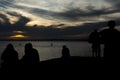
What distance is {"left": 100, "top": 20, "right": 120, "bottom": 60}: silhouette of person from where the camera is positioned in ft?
31.9

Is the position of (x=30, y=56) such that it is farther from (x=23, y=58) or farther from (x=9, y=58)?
(x=9, y=58)

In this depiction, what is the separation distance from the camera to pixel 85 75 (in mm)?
10500

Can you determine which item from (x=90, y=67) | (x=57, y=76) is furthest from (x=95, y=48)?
(x=57, y=76)

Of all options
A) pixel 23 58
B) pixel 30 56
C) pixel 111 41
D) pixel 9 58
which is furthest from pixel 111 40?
pixel 9 58

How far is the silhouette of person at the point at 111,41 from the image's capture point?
383 inches

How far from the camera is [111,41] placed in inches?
387

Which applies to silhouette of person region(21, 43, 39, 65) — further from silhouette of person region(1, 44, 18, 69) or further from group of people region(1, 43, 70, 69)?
silhouette of person region(1, 44, 18, 69)

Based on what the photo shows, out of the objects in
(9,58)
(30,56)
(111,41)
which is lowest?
(9,58)

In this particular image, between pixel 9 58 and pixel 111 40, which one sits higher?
pixel 111 40

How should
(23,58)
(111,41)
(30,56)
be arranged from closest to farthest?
(111,41), (30,56), (23,58)

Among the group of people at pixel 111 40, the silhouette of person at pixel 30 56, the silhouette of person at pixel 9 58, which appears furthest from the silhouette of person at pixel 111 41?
the silhouette of person at pixel 9 58

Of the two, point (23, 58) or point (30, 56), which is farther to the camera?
point (23, 58)

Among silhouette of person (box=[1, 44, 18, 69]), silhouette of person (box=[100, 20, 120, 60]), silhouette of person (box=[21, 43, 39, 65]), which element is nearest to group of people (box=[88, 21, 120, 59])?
silhouette of person (box=[100, 20, 120, 60])

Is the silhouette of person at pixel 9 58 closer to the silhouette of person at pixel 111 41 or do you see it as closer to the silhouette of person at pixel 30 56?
the silhouette of person at pixel 30 56
